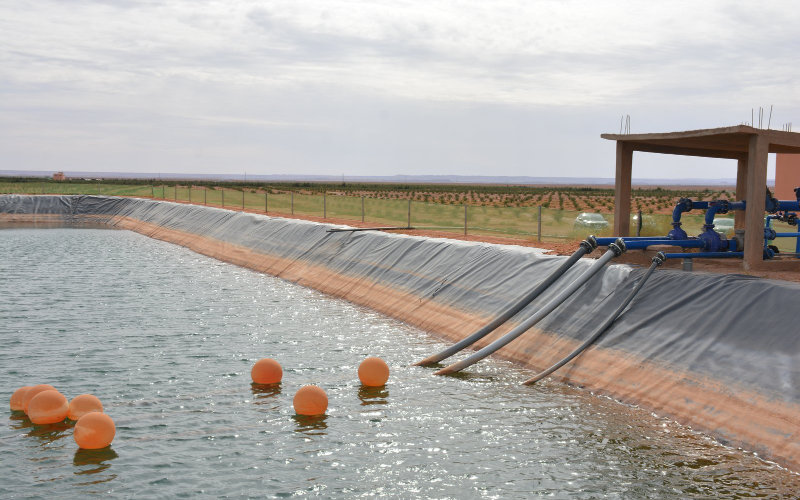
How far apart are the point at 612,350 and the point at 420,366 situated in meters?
4.01

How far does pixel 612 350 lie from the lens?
14.5 m

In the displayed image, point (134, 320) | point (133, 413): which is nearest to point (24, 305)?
point (134, 320)

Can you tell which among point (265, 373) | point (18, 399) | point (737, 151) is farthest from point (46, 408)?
point (737, 151)

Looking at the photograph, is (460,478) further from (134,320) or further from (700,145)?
(134,320)

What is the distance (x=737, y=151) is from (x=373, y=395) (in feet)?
40.9

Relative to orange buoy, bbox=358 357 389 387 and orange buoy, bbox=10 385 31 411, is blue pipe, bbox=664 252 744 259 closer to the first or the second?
orange buoy, bbox=358 357 389 387

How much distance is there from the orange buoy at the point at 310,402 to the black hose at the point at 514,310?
4.10 m

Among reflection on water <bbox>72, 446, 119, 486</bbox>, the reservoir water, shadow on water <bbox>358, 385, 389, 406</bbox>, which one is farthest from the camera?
shadow on water <bbox>358, 385, 389, 406</bbox>

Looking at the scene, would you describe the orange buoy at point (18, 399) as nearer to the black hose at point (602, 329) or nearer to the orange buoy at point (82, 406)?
the orange buoy at point (82, 406)

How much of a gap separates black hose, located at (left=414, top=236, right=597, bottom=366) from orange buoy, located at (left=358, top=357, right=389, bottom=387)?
203cm

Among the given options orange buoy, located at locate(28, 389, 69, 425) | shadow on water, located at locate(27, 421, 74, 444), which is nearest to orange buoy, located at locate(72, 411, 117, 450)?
shadow on water, located at locate(27, 421, 74, 444)

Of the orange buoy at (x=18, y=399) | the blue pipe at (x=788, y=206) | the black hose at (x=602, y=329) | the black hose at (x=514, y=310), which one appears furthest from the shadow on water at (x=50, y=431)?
the blue pipe at (x=788, y=206)

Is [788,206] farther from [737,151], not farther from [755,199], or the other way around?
[755,199]

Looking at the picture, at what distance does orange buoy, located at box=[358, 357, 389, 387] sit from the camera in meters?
14.1
